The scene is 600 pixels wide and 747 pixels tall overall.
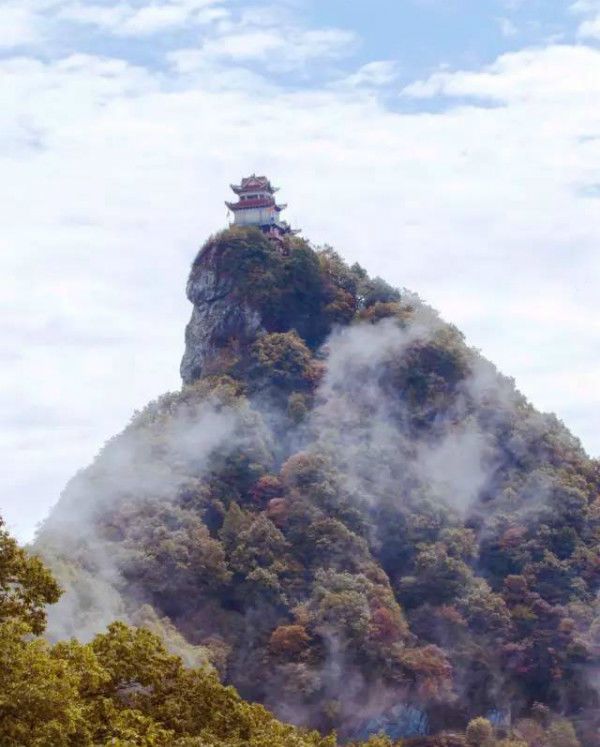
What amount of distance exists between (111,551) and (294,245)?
75.2ft

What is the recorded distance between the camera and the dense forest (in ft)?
144

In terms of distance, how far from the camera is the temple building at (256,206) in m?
61.7

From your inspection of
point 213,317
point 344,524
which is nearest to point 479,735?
point 344,524

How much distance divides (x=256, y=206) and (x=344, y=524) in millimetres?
20398

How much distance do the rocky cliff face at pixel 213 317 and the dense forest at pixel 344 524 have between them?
0.38ft

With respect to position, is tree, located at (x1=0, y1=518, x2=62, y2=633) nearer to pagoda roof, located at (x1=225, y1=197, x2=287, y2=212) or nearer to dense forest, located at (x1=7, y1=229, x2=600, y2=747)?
dense forest, located at (x1=7, y1=229, x2=600, y2=747)

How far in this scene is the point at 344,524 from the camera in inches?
1945

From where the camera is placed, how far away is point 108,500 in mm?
47375

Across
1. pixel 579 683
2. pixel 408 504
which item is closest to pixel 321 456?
pixel 408 504

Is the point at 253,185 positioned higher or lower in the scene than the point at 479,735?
higher

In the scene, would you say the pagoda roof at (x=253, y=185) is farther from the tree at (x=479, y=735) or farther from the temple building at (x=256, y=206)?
the tree at (x=479, y=735)

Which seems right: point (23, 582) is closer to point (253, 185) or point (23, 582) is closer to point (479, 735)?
point (479, 735)

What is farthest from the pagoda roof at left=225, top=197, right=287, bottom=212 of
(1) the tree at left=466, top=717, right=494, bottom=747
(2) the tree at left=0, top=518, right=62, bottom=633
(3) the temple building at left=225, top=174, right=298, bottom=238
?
(2) the tree at left=0, top=518, right=62, bottom=633

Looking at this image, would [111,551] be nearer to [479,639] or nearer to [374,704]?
[374,704]
